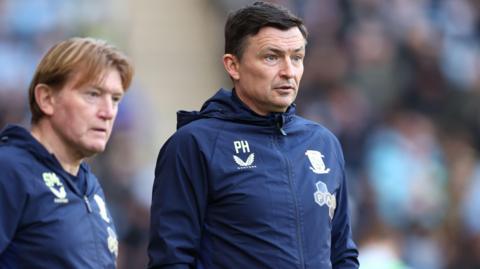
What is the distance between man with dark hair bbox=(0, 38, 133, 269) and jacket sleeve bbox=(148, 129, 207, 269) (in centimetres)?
32

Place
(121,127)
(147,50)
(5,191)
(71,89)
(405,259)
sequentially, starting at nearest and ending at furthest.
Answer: (5,191)
(71,89)
(405,259)
(121,127)
(147,50)

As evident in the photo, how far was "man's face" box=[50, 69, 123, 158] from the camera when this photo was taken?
581 cm

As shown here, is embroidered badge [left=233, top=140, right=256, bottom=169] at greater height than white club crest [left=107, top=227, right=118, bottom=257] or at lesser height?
greater

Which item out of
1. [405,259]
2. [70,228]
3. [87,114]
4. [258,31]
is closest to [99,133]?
[87,114]

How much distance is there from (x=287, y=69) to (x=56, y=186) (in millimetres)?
1067

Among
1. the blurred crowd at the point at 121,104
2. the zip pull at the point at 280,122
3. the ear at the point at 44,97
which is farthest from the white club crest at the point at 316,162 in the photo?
the blurred crowd at the point at 121,104

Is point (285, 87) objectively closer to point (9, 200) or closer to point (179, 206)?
point (179, 206)

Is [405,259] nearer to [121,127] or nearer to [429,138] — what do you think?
[429,138]

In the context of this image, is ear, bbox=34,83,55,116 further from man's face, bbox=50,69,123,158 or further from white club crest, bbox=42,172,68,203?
white club crest, bbox=42,172,68,203

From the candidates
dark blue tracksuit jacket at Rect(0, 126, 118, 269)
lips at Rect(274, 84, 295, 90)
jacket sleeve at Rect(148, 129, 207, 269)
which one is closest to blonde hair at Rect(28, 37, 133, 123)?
dark blue tracksuit jacket at Rect(0, 126, 118, 269)

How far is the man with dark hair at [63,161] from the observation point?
552cm

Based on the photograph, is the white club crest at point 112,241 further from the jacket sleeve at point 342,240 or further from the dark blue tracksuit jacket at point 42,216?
the jacket sleeve at point 342,240

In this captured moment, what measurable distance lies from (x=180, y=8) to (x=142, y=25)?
501 mm

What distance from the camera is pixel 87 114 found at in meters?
5.82
